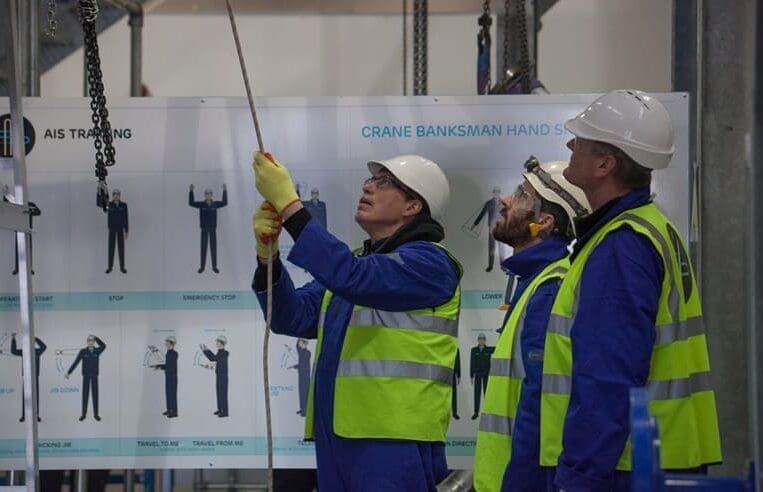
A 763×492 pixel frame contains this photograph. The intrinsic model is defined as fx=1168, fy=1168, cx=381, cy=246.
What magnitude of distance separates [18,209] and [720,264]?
2.47 meters

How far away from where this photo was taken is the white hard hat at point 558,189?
372 cm

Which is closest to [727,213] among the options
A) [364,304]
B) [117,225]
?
[364,304]

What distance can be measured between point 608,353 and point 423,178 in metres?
1.45

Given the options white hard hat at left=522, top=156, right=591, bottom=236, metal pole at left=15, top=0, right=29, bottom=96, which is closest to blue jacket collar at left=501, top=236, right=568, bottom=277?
white hard hat at left=522, top=156, right=591, bottom=236

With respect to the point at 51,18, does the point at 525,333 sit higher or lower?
lower

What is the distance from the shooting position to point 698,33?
425cm

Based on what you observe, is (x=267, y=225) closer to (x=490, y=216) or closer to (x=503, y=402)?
(x=503, y=402)

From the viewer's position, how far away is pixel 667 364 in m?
2.70

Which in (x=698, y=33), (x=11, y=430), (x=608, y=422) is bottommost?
(x=11, y=430)

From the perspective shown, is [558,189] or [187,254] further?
[187,254]

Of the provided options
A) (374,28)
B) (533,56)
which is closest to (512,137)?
(533,56)

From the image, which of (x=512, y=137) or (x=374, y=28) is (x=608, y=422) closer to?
(x=512, y=137)

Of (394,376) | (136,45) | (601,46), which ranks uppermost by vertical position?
(601,46)

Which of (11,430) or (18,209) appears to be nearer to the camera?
(18,209)
